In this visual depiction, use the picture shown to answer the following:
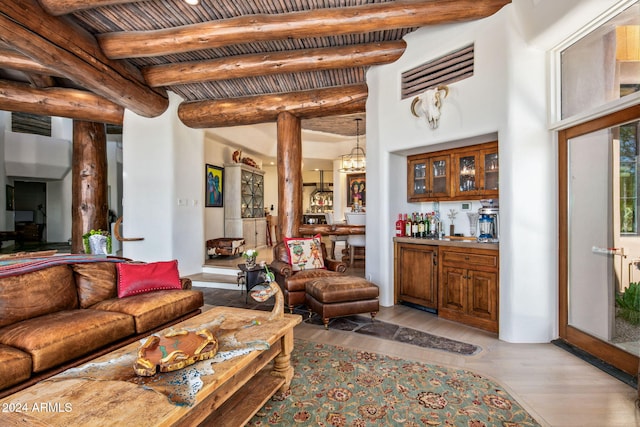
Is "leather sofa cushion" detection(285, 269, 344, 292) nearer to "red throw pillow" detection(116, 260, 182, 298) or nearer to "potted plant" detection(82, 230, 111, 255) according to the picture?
"red throw pillow" detection(116, 260, 182, 298)

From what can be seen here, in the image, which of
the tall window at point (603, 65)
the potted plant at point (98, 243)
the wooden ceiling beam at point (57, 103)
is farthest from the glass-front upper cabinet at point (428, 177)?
the wooden ceiling beam at point (57, 103)

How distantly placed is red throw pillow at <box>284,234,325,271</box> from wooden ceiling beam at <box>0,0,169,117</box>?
3.15 meters

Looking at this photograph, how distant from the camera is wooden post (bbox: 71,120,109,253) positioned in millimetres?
6332

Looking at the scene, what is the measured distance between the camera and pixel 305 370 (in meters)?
2.53

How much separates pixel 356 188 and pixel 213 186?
4848 millimetres

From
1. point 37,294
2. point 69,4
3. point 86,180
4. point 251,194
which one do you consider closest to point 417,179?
point 37,294

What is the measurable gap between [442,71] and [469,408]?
134 inches

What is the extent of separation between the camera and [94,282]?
2.92 m

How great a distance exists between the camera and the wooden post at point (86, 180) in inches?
249

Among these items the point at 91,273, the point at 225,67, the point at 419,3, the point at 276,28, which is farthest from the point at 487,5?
the point at 91,273

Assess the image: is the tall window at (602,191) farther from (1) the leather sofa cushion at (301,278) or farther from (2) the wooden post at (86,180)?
(2) the wooden post at (86,180)

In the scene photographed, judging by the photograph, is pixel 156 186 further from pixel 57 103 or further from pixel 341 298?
pixel 341 298

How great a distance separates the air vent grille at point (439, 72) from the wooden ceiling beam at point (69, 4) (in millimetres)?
3171

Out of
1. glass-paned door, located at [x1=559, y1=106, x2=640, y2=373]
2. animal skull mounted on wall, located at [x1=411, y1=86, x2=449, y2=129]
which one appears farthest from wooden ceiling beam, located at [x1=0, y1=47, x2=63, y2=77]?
glass-paned door, located at [x1=559, y1=106, x2=640, y2=373]
